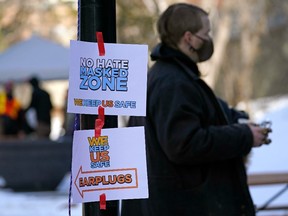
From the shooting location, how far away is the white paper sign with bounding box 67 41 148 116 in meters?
3.20

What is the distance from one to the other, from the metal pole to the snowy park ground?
4959mm

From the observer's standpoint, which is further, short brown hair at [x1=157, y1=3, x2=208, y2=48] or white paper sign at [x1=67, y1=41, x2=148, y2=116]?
short brown hair at [x1=157, y1=3, x2=208, y2=48]

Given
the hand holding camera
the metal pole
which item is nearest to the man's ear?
the hand holding camera

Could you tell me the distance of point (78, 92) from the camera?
10.5 ft

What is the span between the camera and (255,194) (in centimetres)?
866

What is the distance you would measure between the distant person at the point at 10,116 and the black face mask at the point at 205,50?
12702 mm

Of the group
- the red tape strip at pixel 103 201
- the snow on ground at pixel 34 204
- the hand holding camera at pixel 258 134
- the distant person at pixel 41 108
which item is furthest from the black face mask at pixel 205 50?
the distant person at pixel 41 108

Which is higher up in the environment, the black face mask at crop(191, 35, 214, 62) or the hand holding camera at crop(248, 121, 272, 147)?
the black face mask at crop(191, 35, 214, 62)

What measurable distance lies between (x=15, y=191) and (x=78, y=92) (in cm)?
1093

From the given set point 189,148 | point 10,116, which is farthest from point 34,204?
point 189,148

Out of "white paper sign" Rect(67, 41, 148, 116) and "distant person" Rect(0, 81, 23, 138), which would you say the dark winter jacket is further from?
"distant person" Rect(0, 81, 23, 138)

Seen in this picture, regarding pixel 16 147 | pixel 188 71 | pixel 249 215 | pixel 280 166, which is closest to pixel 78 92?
pixel 188 71

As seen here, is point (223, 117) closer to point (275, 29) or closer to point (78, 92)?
point (78, 92)

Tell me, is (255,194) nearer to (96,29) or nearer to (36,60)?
(96,29)
